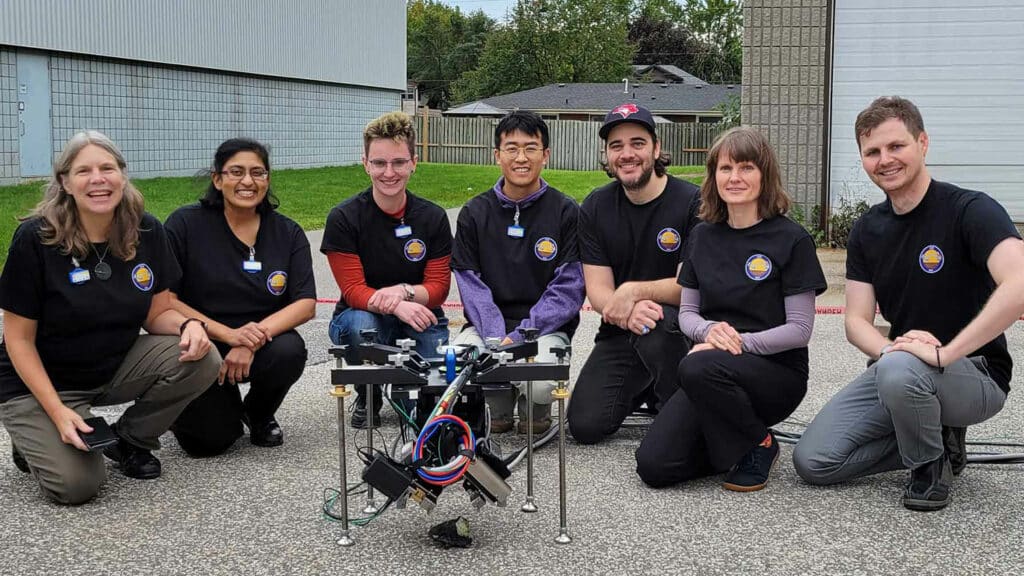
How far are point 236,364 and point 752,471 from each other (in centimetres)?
237

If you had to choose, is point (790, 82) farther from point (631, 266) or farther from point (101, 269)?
point (101, 269)

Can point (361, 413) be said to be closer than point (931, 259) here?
No

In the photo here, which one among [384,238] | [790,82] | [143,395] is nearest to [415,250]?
[384,238]

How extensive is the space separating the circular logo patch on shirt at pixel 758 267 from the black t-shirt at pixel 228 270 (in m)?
2.14

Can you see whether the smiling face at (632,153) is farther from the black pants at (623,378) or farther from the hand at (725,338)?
the hand at (725,338)

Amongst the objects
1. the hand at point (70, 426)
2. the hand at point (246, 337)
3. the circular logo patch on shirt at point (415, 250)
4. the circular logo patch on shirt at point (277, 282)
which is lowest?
the hand at point (70, 426)

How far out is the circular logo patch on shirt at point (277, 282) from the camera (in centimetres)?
532

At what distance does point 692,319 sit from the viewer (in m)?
4.82

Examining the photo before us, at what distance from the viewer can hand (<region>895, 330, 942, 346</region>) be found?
4.26 meters

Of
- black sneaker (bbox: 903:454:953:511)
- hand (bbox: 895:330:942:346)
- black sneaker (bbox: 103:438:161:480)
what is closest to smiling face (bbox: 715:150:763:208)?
hand (bbox: 895:330:942:346)

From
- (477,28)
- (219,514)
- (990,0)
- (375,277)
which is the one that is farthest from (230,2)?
(477,28)

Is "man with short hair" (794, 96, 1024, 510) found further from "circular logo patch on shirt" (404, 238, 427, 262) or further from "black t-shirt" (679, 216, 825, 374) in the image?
"circular logo patch on shirt" (404, 238, 427, 262)

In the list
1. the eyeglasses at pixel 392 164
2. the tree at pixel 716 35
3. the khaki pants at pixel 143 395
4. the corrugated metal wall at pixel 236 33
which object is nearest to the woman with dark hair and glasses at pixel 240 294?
the khaki pants at pixel 143 395

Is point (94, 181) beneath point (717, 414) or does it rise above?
above
